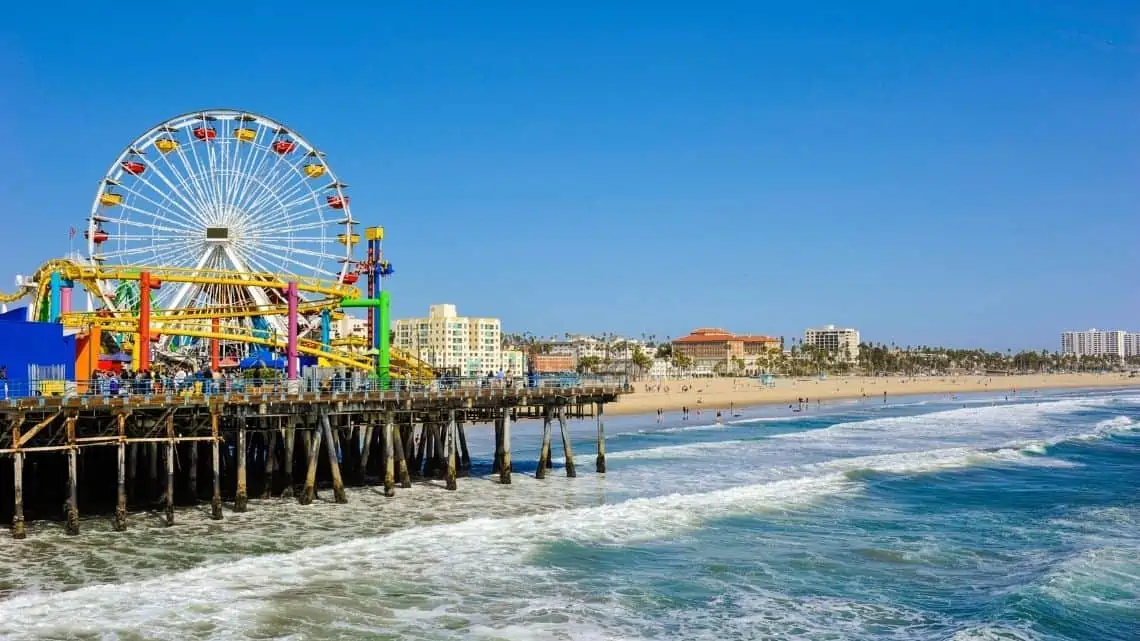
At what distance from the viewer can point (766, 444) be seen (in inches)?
2103

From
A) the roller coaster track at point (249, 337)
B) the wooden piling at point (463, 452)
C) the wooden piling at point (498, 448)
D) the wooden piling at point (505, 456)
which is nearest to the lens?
the wooden piling at point (505, 456)

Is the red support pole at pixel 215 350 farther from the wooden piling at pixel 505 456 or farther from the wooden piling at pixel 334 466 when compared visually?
the wooden piling at pixel 505 456

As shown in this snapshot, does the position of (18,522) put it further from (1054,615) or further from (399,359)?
(399,359)

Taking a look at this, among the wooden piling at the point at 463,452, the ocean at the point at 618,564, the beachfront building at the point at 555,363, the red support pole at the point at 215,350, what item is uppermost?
the red support pole at the point at 215,350

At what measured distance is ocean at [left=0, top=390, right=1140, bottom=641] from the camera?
17.1 m

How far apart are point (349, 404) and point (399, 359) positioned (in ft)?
61.9

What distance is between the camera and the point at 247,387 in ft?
90.8

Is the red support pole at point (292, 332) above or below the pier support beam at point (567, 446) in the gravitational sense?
above

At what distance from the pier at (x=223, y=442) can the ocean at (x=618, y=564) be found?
1112 mm

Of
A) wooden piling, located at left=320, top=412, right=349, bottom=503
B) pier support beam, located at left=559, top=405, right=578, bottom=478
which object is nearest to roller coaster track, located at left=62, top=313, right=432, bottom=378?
pier support beam, located at left=559, top=405, right=578, bottom=478

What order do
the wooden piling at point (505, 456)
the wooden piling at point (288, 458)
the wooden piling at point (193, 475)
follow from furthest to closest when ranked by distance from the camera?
the wooden piling at point (505, 456) < the wooden piling at point (288, 458) < the wooden piling at point (193, 475)

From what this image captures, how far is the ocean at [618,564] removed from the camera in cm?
1712

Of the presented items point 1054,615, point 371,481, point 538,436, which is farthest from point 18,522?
point 538,436

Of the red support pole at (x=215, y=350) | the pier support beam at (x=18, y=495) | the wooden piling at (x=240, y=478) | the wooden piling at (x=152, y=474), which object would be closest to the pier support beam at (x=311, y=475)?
the wooden piling at (x=240, y=478)
